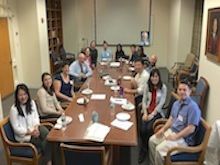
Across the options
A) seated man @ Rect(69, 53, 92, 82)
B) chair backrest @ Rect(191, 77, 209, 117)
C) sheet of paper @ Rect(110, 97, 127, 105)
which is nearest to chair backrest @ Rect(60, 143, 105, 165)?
sheet of paper @ Rect(110, 97, 127, 105)

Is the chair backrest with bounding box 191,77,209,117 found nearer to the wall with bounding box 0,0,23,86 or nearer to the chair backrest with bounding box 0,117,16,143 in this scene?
the chair backrest with bounding box 0,117,16,143

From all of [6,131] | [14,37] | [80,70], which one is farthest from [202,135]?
[14,37]

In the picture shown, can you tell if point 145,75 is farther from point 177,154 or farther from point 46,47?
point 46,47

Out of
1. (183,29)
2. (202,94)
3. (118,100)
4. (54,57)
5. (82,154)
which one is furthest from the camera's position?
(54,57)

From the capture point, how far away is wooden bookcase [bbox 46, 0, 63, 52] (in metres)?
8.20

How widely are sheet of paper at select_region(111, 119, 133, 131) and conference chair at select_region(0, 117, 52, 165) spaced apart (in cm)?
88

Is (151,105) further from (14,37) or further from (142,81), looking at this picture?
(14,37)

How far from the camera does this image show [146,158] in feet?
11.1

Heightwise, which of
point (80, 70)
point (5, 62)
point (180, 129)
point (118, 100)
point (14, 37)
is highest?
point (14, 37)

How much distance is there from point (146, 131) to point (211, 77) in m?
1.41

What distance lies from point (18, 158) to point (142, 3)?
306 inches

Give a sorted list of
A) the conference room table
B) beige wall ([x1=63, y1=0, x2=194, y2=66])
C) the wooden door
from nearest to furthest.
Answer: the conference room table
the wooden door
beige wall ([x1=63, y1=0, x2=194, y2=66])

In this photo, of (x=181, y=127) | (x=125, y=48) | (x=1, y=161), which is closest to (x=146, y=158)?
(x=181, y=127)

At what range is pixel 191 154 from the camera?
8.40 feet
